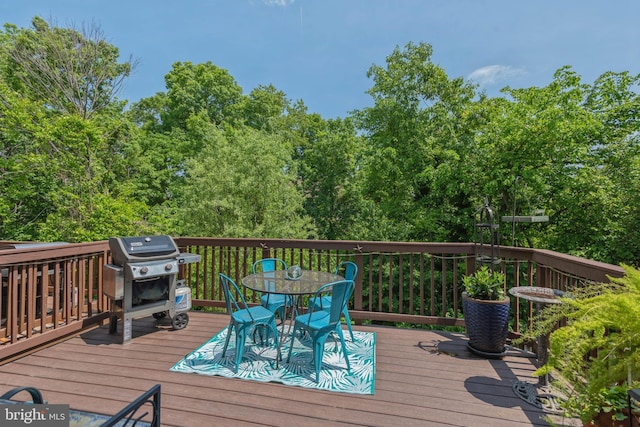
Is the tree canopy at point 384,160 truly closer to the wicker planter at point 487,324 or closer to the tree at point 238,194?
the tree at point 238,194

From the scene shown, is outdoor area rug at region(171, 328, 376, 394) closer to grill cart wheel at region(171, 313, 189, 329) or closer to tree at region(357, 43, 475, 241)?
grill cart wheel at region(171, 313, 189, 329)

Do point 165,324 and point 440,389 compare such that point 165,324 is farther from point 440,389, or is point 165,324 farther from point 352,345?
point 440,389

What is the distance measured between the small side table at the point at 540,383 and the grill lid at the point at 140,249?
343cm

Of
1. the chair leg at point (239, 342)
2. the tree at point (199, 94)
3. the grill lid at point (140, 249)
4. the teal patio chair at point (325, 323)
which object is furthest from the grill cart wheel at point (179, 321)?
the tree at point (199, 94)

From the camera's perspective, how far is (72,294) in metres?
3.52

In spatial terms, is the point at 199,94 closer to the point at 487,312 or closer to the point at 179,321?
the point at 179,321

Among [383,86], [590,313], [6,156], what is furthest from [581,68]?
[6,156]

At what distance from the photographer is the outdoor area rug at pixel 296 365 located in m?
2.46

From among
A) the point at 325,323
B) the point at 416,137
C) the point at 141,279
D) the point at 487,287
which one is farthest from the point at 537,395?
the point at 416,137

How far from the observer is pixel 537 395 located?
90.0 inches

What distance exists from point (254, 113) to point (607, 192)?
13.1 meters

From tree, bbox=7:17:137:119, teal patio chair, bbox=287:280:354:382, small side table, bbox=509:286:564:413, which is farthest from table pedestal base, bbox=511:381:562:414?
tree, bbox=7:17:137:119

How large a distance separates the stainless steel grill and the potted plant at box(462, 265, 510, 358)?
306 cm

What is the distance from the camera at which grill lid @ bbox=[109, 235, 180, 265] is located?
3.18 m
